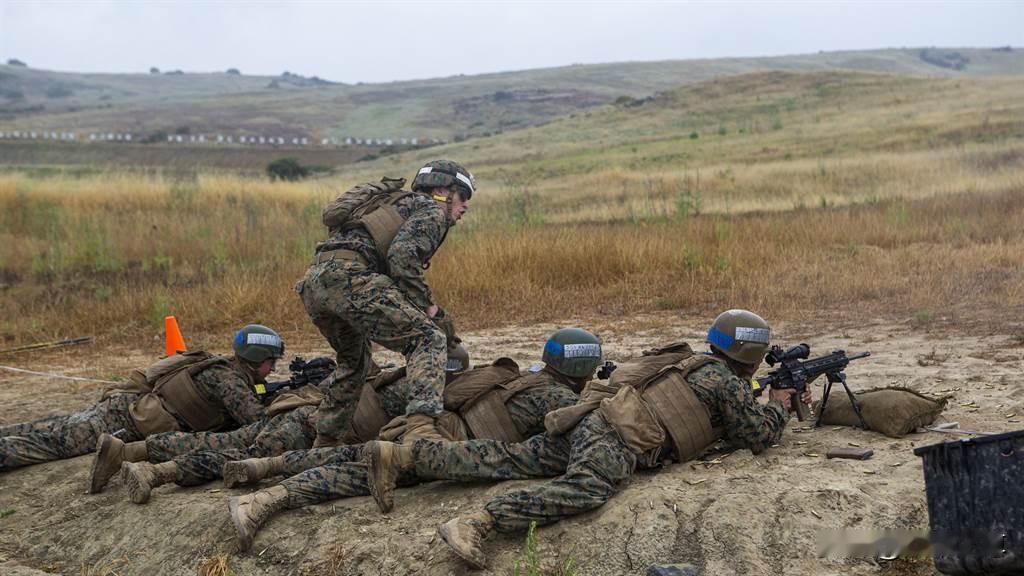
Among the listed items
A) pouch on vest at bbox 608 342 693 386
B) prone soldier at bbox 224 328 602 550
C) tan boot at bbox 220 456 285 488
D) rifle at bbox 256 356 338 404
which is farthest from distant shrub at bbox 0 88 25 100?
pouch on vest at bbox 608 342 693 386

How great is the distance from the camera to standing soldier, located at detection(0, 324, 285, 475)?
23.8ft

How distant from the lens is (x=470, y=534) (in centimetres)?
503

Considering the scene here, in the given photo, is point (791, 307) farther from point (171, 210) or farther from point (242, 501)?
point (171, 210)

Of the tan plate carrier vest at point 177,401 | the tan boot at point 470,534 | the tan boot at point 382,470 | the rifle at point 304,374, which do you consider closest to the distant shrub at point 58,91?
the tan plate carrier vest at point 177,401

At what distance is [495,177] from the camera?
118 ft

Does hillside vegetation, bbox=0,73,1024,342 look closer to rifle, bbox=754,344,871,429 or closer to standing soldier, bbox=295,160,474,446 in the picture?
rifle, bbox=754,344,871,429

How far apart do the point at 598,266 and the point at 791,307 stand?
2.63 metres

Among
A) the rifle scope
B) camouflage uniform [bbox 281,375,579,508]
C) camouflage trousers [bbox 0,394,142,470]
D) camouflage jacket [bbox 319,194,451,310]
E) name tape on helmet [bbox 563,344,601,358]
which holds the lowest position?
camouflage trousers [bbox 0,394,142,470]

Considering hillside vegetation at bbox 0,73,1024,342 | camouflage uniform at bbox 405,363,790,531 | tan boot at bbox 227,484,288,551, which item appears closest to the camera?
camouflage uniform at bbox 405,363,790,531

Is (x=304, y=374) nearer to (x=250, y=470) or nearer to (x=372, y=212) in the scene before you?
(x=250, y=470)

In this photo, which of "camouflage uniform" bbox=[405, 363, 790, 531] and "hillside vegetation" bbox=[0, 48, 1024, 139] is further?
"hillside vegetation" bbox=[0, 48, 1024, 139]

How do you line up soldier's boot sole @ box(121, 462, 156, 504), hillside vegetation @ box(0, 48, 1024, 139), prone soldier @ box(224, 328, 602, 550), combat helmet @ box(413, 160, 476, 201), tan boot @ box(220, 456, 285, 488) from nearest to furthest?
prone soldier @ box(224, 328, 602, 550) → tan boot @ box(220, 456, 285, 488) → soldier's boot sole @ box(121, 462, 156, 504) → combat helmet @ box(413, 160, 476, 201) → hillside vegetation @ box(0, 48, 1024, 139)

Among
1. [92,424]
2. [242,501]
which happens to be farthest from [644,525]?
[92,424]

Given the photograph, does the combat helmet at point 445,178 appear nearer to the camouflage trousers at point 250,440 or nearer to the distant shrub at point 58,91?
the camouflage trousers at point 250,440
